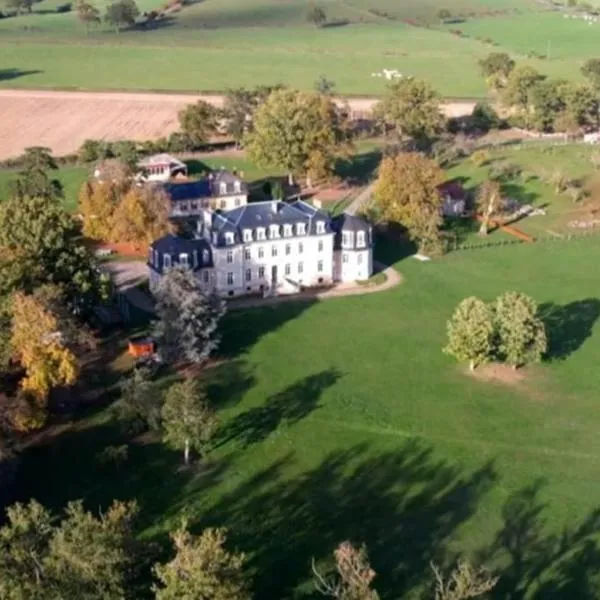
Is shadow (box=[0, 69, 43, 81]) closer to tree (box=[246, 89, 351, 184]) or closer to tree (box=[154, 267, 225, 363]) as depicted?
tree (box=[246, 89, 351, 184])

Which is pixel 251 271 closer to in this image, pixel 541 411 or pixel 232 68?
pixel 541 411

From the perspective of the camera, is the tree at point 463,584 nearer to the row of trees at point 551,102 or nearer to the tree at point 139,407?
the tree at point 139,407

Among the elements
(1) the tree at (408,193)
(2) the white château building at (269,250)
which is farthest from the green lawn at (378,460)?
(1) the tree at (408,193)

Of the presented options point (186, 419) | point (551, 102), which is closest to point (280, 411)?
point (186, 419)

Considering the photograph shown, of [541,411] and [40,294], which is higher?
[40,294]

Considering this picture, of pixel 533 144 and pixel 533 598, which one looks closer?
pixel 533 598

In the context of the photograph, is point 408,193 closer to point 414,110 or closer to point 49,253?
point 49,253

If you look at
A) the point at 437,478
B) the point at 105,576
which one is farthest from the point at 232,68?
the point at 105,576
